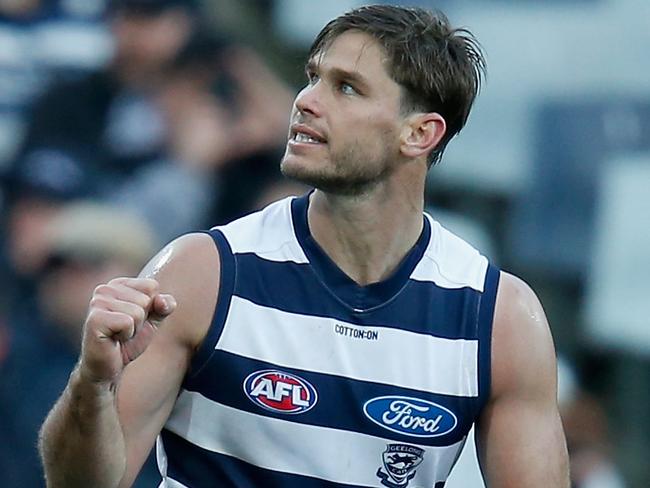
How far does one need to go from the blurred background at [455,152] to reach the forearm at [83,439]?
345 cm

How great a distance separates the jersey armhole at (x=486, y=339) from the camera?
3.51 m

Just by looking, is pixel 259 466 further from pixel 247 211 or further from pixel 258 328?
pixel 247 211

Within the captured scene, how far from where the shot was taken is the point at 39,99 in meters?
7.28

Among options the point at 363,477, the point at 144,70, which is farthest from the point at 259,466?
the point at 144,70

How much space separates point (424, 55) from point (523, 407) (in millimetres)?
889

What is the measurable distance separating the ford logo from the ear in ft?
2.05

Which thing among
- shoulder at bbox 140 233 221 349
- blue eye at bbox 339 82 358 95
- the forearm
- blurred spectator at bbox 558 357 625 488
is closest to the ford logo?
shoulder at bbox 140 233 221 349

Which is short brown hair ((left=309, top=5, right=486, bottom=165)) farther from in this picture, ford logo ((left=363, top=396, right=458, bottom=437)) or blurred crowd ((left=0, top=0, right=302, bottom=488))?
blurred crowd ((left=0, top=0, right=302, bottom=488))

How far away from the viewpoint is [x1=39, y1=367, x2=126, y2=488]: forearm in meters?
3.12

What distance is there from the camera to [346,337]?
3.52 meters

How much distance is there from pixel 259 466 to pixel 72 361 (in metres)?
2.90

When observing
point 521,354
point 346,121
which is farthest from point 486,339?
point 346,121

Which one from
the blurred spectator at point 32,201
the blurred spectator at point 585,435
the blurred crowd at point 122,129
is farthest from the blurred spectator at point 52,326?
the blurred spectator at point 585,435

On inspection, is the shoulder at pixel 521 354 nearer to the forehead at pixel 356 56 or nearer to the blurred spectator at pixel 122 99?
the forehead at pixel 356 56
